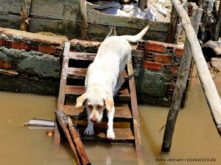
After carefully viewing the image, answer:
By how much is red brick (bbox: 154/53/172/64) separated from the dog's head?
5.70ft

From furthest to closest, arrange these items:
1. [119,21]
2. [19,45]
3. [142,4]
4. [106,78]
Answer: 1. [142,4]
2. [119,21]
3. [19,45]
4. [106,78]

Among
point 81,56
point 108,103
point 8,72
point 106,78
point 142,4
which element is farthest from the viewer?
point 142,4

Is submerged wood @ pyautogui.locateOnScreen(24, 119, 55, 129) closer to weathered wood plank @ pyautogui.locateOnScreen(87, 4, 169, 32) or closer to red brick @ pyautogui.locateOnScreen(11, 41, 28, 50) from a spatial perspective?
red brick @ pyautogui.locateOnScreen(11, 41, 28, 50)

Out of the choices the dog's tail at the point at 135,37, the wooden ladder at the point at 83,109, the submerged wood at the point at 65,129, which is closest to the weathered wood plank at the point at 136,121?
the wooden ladder at the point at 83,109

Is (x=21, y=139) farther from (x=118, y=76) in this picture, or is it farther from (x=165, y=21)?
(x=165, y=21)

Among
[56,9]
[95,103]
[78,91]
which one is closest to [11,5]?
[56,9]

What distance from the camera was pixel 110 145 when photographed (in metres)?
6.36

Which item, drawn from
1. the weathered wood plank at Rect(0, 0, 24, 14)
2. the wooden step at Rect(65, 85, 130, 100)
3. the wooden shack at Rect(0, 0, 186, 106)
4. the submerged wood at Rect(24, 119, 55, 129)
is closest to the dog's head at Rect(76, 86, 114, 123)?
the wooden step at Rect(65, 85, 130, 100)

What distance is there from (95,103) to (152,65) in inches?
75.9

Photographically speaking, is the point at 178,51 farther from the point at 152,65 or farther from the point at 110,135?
the point at 110,135

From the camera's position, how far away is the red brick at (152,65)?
757cm

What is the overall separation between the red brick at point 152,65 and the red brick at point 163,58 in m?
0.07

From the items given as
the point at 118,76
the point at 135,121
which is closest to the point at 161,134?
the point at 135,121

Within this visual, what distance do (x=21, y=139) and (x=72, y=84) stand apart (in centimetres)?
132
